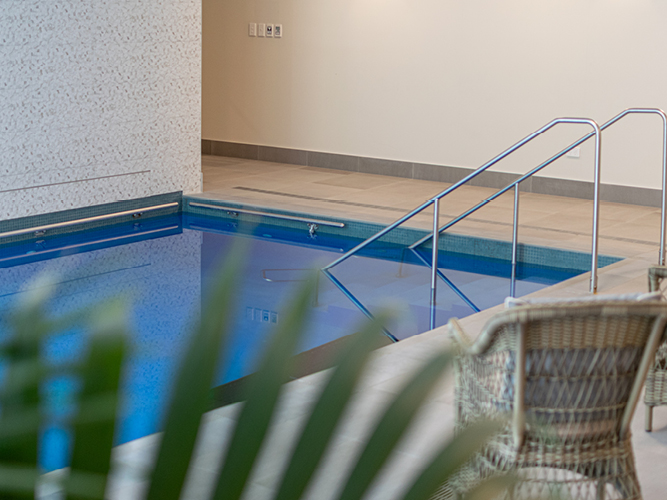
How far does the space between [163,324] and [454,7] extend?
5039 mm

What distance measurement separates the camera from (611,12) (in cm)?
742

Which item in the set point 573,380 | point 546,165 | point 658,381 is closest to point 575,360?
point 573,380

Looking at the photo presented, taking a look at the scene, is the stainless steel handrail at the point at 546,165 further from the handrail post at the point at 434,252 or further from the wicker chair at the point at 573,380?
the wicker chair at the point at 573,380

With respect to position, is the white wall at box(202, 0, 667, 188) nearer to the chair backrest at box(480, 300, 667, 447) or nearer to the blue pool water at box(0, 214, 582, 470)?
the blue pool water at box(0, 214, 582, 470)

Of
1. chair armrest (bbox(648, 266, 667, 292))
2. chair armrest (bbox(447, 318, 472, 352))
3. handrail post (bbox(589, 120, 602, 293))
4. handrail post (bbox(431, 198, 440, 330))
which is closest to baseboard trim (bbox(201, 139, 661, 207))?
handrail post (bbox(431, 198, 440, 330))

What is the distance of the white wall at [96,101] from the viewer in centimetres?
649

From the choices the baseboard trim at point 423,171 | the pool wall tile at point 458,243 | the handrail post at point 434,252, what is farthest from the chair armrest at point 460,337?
the baseboard trim at point 423,171

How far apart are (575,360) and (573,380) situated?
5cm

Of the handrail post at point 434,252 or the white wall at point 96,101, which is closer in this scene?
the handrail post at point 434,252

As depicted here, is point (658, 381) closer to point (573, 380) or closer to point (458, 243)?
point (573, 380)

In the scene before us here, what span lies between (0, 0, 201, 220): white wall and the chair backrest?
5.63 m

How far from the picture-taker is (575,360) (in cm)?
179

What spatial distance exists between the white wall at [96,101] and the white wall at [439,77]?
1.92 meters

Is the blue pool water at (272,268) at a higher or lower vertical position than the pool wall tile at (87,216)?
lower
